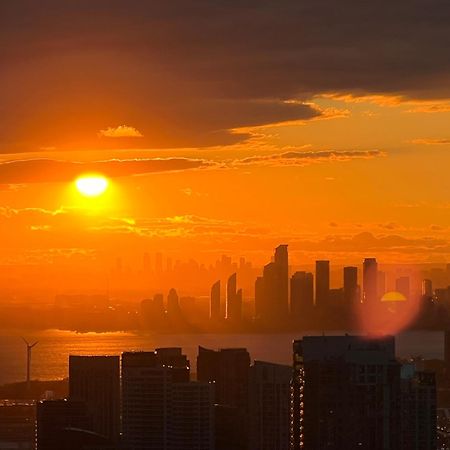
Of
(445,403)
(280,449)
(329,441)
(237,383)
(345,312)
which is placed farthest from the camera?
(345,312)

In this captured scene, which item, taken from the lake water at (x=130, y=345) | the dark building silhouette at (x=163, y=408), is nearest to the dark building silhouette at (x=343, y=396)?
the dark building silhouette at (x=163, y=408)

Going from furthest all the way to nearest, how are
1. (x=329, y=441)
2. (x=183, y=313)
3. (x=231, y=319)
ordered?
(x=183, y=313)
(x=231, y=319)
(x=329, y=441)

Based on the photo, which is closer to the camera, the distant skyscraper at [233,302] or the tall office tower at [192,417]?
the tall office tower at [192,417]

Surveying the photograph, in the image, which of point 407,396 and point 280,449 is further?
point 280,449

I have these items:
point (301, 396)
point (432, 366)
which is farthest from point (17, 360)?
point (301, 396)

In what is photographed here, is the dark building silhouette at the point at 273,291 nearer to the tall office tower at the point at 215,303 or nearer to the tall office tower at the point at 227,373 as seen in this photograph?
the tall office tower at the point at 215,303

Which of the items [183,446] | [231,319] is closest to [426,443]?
[183,446]

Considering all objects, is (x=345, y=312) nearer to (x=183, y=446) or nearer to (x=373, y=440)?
(x=183, y=446)
